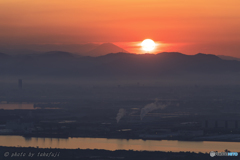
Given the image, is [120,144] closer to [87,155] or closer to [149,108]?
[87,155]

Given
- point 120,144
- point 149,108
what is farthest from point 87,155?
point 149,108

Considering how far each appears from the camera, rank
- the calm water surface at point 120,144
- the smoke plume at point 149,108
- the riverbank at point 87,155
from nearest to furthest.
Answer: the riverbank at point 87,155 < the calm water surface at point 120,144 < the smoke plume at point 149,108

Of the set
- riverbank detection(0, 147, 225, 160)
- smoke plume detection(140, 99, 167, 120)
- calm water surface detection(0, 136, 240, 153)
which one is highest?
smoke plume detection(140, 99, 167, 120)

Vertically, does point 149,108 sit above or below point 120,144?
above

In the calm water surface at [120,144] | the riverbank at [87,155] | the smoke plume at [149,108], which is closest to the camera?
the riverbank at [87,155]

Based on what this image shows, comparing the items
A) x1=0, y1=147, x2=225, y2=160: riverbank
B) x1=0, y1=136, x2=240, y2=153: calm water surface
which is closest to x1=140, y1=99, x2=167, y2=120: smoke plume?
x1=0, y1=136, x2=240, y2=153: calm water surface

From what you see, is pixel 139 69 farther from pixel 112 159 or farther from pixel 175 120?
pixel 112 159

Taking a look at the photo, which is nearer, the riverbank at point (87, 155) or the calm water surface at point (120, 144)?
the riverbank at point (87, 155)

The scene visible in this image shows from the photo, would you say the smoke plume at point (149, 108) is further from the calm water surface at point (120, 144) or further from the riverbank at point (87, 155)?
the riverbank at point (87, 155)

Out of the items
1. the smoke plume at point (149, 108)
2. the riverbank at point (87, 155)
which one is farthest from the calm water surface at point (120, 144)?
the smoke plume at point (149, 108)

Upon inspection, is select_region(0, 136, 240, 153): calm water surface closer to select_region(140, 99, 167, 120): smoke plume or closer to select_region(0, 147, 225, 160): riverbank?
select_region(0, 147, 225, 160): riverbank

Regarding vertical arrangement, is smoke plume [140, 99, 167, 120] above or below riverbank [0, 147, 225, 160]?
above
